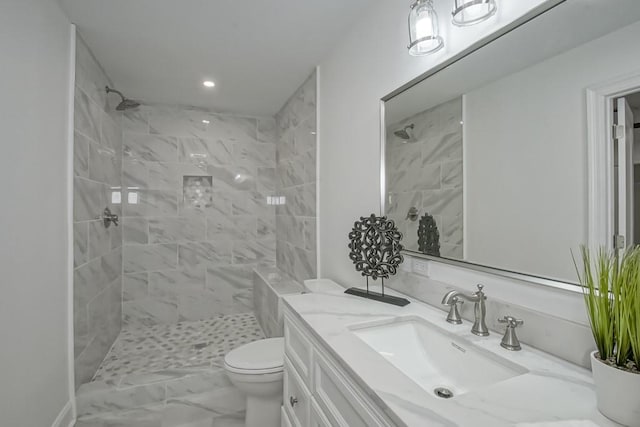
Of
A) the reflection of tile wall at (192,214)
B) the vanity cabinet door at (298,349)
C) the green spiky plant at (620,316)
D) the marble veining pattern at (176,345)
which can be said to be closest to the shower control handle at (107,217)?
the reflection of tile wall at (192,214)

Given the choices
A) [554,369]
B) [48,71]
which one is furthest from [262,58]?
[554,369]

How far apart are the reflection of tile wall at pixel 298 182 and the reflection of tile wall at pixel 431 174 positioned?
1045 millimetres

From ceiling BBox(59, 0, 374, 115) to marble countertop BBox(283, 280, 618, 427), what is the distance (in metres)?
1.75

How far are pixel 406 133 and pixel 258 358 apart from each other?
60.1 inches

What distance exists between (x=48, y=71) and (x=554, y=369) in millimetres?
2455

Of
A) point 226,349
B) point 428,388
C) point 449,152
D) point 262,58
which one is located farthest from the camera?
point 226,349

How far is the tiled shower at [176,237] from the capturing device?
6.94 ft

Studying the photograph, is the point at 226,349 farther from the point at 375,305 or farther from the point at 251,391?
the point at 375,305

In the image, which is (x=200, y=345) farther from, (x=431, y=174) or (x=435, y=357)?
(x=431, y=174)

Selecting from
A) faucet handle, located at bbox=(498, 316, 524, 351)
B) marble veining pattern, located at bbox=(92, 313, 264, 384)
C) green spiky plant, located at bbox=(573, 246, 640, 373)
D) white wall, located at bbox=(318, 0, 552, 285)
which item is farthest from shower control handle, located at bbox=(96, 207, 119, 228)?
green spiky plant, located at bbox=(573, 246, 640, 373)

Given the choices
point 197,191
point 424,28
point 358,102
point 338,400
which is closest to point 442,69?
point 424,28

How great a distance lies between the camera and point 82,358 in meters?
2.03

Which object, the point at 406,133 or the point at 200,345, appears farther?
the point at 200,345

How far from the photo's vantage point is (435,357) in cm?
107
